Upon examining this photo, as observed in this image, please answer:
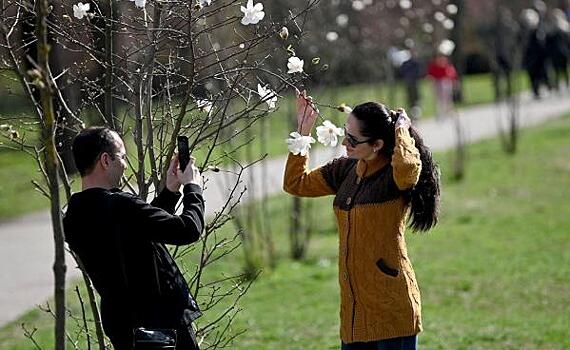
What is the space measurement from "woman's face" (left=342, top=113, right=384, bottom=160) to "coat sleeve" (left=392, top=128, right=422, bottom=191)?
0.16m

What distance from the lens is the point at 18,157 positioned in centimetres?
2581

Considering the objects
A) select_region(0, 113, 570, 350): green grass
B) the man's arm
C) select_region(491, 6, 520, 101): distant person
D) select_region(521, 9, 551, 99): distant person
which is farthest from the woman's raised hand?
select_region(521, 9, 551, 99): distant person

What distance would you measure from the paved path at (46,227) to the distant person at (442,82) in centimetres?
39

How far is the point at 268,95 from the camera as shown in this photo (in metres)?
4.78

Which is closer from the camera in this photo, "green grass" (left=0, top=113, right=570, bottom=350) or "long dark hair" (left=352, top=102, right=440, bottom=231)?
"long dark hair" (left=352, top=102, right=440, bottom=231)

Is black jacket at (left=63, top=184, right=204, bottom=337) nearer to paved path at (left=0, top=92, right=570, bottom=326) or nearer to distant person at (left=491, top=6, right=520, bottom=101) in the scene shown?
paved path at (left=0, top=92, right=570, bottom=326)

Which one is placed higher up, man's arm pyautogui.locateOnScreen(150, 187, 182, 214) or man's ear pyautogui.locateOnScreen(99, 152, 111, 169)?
man's ear pyautogui.locateOnScreen(99, 152, 111, 169)

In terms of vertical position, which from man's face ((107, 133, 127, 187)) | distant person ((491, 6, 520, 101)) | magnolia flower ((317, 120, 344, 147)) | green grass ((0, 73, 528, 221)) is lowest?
man's face ((107, 133, 127, 187))

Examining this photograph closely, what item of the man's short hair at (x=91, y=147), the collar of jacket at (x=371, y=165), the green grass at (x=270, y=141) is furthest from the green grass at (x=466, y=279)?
the man's short hair at (x=91, y=147)

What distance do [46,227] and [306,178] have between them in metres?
10.7

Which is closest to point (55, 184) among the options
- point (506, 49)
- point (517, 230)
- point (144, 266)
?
point (144, 266)

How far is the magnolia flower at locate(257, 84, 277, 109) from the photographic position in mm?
4773

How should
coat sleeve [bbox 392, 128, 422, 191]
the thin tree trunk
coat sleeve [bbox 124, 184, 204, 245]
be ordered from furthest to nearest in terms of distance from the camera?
1. coat sleeve [bbox 392, 128, 422, 191]
2. coat sleeve [bbox 124, 184, 204, 245]
3. the thin tree trunk

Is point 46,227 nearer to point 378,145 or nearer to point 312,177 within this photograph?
point 312,177
